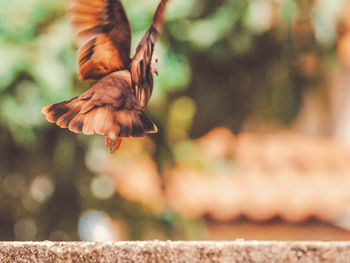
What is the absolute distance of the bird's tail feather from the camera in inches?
16.8

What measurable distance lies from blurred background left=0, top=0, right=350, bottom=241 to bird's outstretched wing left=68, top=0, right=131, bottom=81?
766 millimetres

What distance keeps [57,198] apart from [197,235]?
600 millimetres

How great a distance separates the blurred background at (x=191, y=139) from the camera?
1709 millimetres

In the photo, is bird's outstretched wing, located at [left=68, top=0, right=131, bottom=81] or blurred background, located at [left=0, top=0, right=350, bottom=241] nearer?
bird's outstretched wing, located at [left=68, top=0, right=131, bottom=81]

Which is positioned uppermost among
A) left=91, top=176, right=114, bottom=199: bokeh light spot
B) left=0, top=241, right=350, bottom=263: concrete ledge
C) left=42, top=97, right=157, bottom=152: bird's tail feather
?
left=42, top=97, right=157, bottom=152: bird's tail feather

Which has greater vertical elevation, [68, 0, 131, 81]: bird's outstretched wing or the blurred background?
[68, 0, 131, 81]: bird's outstretched wing

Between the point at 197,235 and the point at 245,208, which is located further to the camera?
the point at 245,208

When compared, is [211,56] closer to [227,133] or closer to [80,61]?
[227,133]

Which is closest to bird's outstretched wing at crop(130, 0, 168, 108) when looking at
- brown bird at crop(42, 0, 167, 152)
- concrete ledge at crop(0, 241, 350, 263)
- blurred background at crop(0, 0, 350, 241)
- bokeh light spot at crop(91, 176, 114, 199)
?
brown bird at crop(42, 0, 167, 152)

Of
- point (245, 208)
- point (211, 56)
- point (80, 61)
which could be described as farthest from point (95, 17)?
point (245, 208)

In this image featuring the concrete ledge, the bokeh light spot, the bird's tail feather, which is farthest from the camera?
the bokeh light spot

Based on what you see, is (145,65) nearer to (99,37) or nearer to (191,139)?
(99,37)

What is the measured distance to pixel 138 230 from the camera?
6.86 feet

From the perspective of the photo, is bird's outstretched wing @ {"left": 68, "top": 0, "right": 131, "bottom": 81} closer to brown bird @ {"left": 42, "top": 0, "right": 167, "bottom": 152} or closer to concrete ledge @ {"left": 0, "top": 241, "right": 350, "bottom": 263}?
brown bird @ {"left": 42, "top": 0, "right": 167, "bottom": 152}
